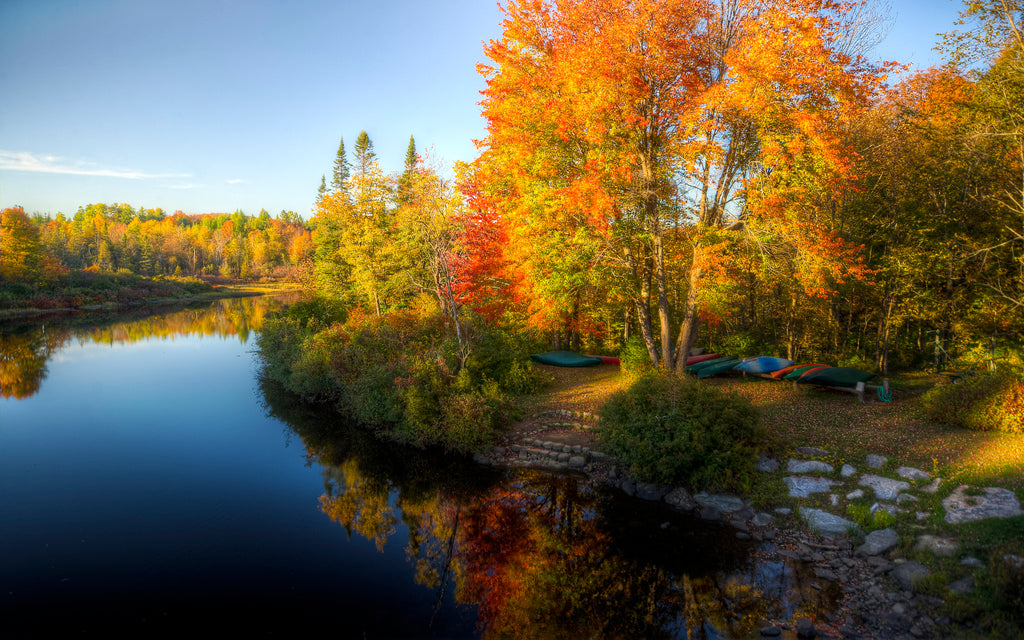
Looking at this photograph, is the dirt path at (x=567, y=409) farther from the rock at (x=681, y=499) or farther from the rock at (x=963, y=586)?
the rock at (x=963, y=586)

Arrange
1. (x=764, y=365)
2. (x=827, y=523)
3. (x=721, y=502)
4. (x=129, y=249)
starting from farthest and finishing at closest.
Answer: (x=129, y=249), (x=764, y=365), (x=721, y=502), (x=827, y=523)

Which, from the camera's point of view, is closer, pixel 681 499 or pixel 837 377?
pixel 681 499

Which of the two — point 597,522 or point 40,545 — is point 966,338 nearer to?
point 597,522

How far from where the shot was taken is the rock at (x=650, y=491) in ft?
32.1

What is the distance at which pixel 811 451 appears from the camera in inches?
387

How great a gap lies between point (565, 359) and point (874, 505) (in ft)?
34.8

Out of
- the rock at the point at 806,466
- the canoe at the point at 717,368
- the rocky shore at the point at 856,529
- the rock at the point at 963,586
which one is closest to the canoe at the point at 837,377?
the canoe at the point at 717,368

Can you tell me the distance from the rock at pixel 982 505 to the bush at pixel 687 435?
9.47 feet

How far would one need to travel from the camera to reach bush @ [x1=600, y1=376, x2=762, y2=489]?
938cm

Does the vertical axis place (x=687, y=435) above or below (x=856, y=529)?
above

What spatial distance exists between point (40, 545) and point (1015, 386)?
1896 cm

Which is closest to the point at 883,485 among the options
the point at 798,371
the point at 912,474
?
the point at 912,474

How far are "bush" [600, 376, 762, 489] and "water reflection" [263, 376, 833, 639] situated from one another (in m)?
0.84

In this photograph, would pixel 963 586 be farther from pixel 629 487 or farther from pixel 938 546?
pixel 629 487
